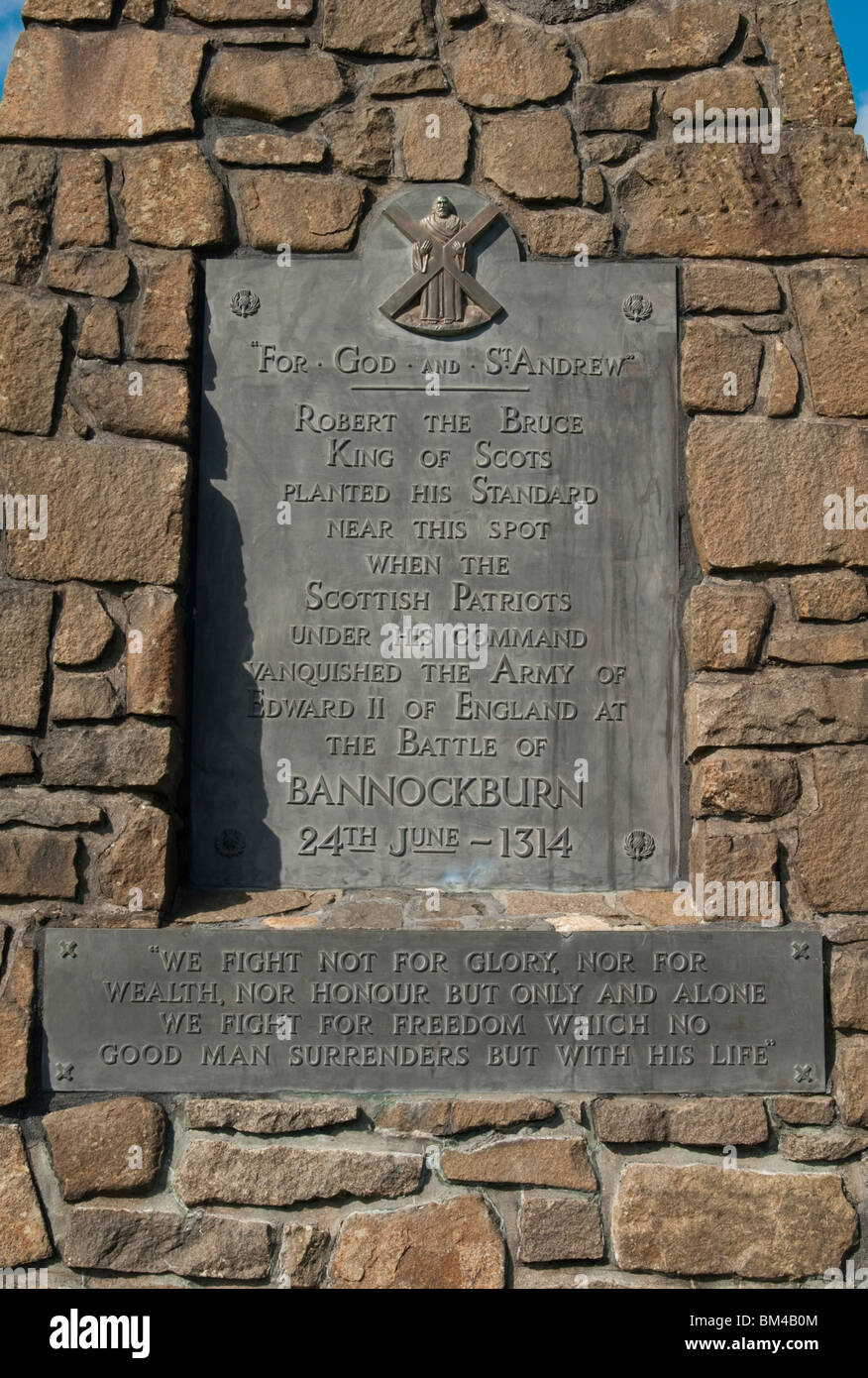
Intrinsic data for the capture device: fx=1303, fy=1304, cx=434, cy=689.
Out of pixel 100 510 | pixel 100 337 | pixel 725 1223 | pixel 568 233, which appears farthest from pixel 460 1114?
pixel 568 233

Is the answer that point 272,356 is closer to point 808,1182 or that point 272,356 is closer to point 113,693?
point 113,693

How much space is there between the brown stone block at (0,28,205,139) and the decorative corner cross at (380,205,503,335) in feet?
2.36

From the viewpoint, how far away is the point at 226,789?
152 inches

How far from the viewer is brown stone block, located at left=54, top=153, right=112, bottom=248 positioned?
3.84m

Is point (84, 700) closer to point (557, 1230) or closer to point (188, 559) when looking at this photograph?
point (188, 559)

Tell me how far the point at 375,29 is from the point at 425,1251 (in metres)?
3.52

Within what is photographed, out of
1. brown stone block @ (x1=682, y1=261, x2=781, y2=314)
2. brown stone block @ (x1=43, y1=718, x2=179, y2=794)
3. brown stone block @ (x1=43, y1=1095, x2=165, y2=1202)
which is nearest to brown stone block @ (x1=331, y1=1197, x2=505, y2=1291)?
brown stone block @ (x1=43, y1=1095, x2=165, y2=1202)

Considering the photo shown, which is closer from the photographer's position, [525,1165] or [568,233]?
[525,1165]

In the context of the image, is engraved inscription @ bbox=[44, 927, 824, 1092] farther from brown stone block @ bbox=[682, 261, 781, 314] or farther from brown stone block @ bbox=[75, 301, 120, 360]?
brown stone block @ bbox=[682, 261, 781, 314]

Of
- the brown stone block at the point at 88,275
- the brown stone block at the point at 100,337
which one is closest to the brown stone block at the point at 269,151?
the brown stone block at the point at 88,275

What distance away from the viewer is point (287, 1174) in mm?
3484

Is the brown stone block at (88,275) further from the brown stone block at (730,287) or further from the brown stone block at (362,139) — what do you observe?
the brown stone block at (730,287)

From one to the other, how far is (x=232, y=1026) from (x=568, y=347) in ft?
7.27

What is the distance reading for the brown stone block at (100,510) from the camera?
3721 mm
